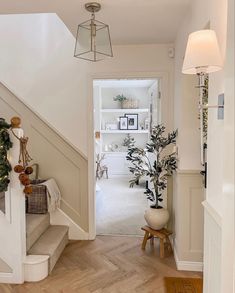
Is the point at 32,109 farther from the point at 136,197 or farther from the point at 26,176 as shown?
the point at 136,197

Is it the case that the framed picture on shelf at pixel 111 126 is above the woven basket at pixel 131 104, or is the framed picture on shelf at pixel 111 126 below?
below

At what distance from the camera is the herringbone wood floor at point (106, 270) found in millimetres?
2609

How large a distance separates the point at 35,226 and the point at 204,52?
255cm

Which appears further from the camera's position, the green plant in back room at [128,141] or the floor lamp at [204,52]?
the green plant in back room at [128,141]

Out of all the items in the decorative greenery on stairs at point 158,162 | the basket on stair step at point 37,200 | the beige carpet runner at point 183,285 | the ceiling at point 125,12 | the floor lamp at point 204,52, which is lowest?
the beige carpet runner at point 183,285

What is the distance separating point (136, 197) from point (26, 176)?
134 inches

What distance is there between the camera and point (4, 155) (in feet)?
8.37

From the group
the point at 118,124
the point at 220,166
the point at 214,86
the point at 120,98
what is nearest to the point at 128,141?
the point at 118,124

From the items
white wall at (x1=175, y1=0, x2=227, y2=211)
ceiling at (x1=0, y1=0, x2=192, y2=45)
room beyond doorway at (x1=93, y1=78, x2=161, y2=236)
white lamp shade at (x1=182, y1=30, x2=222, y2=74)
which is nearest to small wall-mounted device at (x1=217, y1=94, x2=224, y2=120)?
white wall at (x1=175, y1=0, x2=227, y2=211)

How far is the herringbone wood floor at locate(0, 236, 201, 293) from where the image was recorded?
8.56 ft

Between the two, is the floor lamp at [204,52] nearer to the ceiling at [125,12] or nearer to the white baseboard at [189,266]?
the ceiling at [125,12]

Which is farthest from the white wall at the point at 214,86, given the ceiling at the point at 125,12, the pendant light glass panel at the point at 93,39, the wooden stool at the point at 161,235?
the wooden stool at the point at 161,235

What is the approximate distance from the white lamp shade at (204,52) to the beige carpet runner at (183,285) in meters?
2.02

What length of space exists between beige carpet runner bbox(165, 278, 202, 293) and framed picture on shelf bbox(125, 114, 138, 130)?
5.35 m
